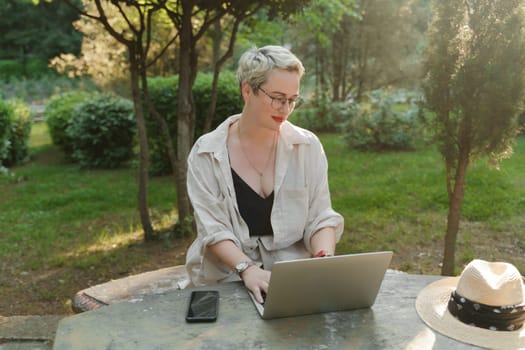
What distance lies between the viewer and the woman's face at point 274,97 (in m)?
2.62

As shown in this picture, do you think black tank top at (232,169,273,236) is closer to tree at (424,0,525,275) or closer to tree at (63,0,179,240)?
tree at (424,0,525,275)

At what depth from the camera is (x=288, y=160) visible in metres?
2.87

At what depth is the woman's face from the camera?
2.62m

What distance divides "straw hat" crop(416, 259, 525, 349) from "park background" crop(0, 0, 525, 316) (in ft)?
7.01

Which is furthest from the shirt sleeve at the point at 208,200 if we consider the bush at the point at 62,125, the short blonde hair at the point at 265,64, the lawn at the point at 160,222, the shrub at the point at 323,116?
the shrub at the point at 323,116

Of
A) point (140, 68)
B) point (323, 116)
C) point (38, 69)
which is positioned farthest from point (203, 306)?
point (38, 69)

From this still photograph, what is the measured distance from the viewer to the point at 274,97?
264cm

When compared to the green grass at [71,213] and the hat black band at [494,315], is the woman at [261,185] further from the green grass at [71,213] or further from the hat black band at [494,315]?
the green grass at [71,213]

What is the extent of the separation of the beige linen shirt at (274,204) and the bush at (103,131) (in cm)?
716

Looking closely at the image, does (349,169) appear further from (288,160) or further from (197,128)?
(288,160)

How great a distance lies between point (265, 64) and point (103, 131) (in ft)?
24.8

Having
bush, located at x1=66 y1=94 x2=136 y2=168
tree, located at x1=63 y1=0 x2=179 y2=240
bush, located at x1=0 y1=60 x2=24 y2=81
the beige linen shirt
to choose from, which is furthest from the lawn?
bush, located at x1=0 y1=60 x2=24 y2=81

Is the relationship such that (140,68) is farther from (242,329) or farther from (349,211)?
(242,329)

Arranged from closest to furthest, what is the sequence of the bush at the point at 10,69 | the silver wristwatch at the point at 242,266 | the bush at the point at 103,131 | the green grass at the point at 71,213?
the silver wristwatch at the point at 242,266 → the green grass at the point at 71,213 → the bush at the point at 103,131 → the bush at the point at 10,69
